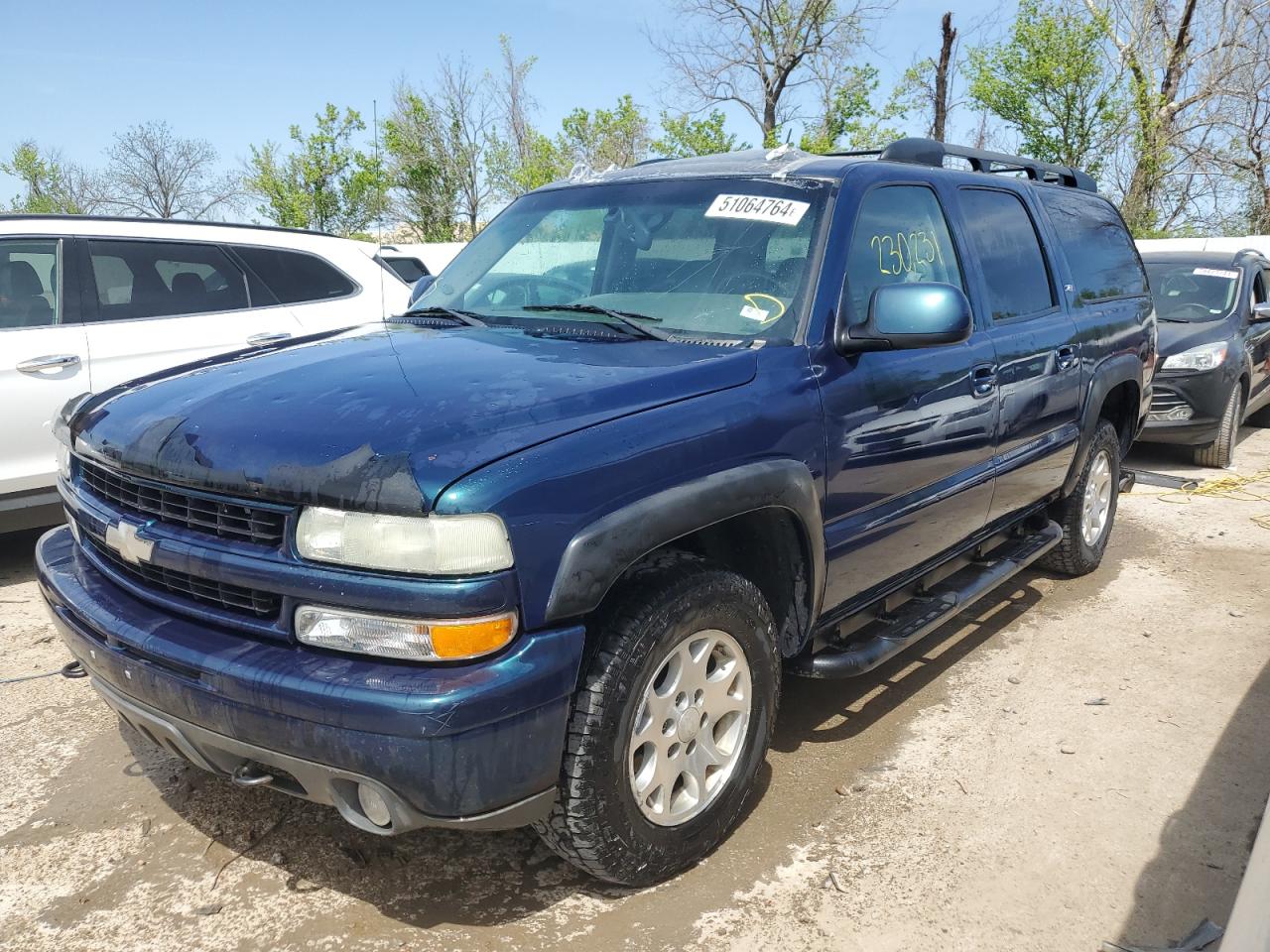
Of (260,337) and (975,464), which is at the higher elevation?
(260,337)

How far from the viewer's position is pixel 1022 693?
3898 mm

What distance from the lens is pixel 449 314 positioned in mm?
3426

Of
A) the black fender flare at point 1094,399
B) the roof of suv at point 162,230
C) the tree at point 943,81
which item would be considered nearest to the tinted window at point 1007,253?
the black fender flare at point 1094,399

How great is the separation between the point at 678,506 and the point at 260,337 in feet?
13.9

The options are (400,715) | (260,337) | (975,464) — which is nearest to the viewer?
(400,715)

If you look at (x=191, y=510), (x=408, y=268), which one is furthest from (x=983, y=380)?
(x=408, y=268)

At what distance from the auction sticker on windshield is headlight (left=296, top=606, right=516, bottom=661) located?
170 cm

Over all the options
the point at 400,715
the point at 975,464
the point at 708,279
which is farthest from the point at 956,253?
the point at 400,715

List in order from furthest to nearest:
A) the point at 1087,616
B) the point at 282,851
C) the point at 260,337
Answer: the point at 260,337, the point at 1087,616, the point at 282,851

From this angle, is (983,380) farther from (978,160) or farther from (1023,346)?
(978,160)

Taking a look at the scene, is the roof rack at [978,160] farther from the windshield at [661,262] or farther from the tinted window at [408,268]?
the tinted window at [408,268]

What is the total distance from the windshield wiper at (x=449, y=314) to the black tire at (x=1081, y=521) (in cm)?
313

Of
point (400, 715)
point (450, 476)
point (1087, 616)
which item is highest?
point (450, 476)

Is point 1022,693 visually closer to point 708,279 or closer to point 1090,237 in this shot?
point 708,279
